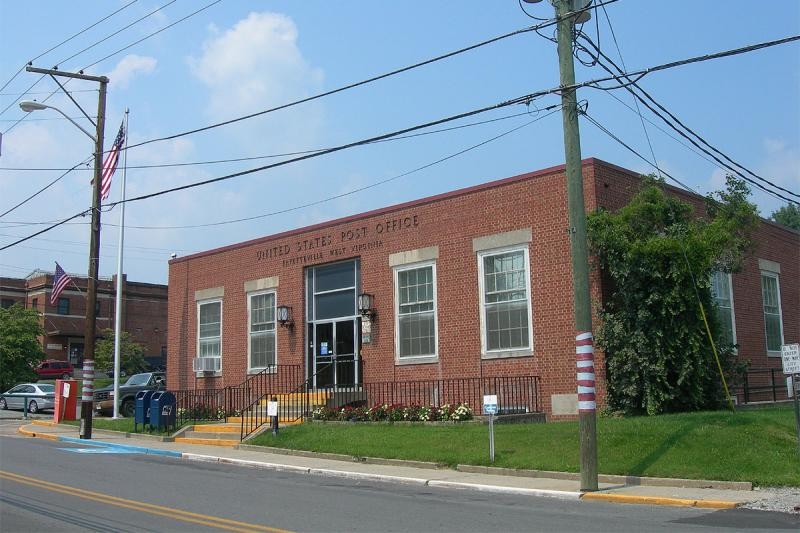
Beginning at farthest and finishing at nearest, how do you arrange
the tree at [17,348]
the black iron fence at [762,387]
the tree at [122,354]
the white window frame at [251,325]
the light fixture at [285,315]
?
the tree at [122,354] → the tree at [17,348] → the white window frame at [251,325] → the light fixture at [285,315] → the black iron fence at [762,387]

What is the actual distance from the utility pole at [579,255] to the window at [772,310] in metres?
14.6

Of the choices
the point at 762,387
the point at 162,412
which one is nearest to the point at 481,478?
the point at 762,387

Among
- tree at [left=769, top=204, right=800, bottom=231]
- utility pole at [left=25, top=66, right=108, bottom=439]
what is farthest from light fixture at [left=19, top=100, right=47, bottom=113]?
tree at [left=769, top=204, right=800, bottom=231]

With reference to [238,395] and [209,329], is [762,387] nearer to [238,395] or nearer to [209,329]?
[238,395]

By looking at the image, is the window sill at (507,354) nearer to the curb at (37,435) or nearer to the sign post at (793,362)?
the sign post at (793,362)

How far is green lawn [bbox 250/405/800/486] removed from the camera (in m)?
12.9

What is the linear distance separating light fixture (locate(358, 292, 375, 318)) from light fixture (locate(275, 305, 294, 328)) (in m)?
3.14

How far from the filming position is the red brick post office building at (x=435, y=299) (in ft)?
64.2

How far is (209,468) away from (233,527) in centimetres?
787

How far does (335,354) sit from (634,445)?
11.7 meters

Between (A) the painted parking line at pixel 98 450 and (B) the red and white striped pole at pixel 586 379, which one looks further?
(A) the painted parking line at pixel 98 450

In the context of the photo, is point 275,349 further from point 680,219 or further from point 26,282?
point 26,282

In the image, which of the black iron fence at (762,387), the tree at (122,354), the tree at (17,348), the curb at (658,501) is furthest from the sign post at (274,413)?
the tree at (122,354)

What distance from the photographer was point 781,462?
12.8 meters
